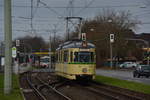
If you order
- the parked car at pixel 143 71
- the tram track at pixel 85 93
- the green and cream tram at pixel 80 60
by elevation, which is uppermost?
the green and cream tram at pixel 80 60

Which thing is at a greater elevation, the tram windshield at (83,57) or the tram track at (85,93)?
the tram windshield at (83,57)

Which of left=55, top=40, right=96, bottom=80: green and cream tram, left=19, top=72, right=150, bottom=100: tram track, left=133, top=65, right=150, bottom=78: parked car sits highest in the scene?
left=55, top=40, right=96, bottom=80: green and cream tram

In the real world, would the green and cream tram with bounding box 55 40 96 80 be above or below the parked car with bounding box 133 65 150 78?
above

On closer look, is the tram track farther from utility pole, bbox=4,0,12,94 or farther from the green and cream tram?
utility pole, bbox=4,0,12,94

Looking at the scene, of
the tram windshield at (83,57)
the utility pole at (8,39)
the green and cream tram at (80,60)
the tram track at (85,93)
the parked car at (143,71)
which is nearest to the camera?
the tram track at (85,93)

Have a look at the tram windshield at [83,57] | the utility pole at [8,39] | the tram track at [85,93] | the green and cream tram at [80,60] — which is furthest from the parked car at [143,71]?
the utility pole at [8,39]

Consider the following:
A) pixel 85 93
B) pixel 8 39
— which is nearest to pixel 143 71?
pixel 85 93

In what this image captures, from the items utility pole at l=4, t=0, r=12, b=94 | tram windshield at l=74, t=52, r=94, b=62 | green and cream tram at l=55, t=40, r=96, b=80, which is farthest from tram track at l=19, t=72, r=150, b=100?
tram windshield at l=74, t=52, r=94, b=62

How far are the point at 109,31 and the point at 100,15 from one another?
7271mm

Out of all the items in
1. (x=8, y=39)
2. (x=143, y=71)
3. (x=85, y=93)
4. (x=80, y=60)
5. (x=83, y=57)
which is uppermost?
(x=8, y=39)

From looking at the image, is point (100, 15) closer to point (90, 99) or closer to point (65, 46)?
point (65, 46)

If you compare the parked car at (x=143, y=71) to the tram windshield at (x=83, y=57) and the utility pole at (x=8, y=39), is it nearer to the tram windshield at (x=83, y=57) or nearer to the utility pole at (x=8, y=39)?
the tram windshield at (x=83, y=57)

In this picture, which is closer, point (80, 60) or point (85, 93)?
point (85, 93)

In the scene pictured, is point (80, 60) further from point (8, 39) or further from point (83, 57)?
point (8, 39)
